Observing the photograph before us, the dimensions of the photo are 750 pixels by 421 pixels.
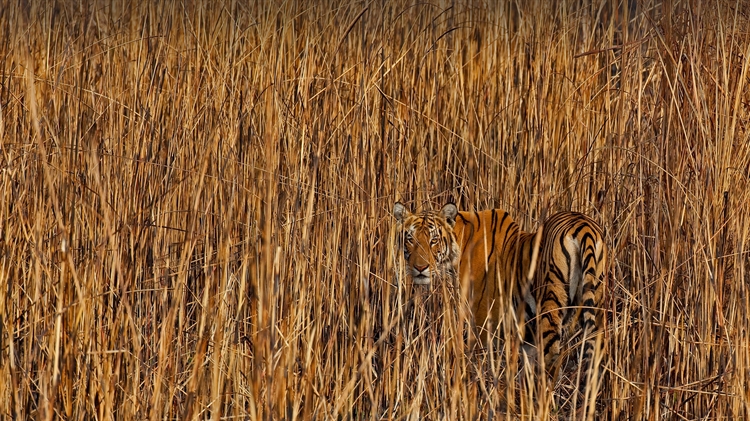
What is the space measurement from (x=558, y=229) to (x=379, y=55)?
3.09ft

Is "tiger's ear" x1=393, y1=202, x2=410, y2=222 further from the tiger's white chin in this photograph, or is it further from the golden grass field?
the tiger's white chin

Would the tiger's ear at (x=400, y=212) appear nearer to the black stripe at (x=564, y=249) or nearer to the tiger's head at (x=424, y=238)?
the tiger's head at (x=424, y=238)

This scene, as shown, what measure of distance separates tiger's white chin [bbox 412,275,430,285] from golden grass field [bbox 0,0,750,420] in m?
0.05

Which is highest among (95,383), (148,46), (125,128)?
(148,46)

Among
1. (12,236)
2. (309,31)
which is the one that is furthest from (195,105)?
(12,236)

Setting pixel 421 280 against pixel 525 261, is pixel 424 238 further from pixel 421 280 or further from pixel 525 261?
pixel 525 261

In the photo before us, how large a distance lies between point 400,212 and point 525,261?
0.35 metres

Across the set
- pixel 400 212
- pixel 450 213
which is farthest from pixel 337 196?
pixel 450 213

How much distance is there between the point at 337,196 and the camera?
234cm

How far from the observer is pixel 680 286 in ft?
7.48

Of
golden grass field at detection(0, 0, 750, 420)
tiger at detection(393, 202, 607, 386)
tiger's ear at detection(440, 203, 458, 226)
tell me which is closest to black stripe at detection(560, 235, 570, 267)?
tiger at detection(393, 202, 607, 386)

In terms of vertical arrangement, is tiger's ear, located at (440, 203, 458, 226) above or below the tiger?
above

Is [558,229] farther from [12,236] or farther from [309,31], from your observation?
[12,236]

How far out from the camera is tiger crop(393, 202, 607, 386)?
2273mm
